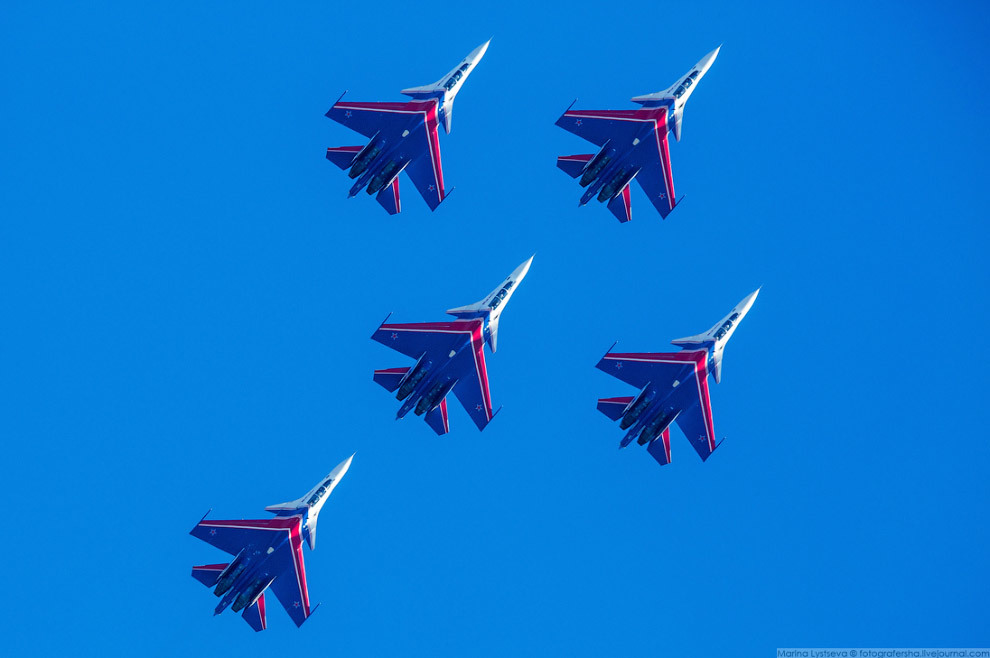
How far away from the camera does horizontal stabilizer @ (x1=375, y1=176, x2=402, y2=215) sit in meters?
54.9

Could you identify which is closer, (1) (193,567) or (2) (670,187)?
(1) (193,567)

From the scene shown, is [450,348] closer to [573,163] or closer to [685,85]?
[573,163]

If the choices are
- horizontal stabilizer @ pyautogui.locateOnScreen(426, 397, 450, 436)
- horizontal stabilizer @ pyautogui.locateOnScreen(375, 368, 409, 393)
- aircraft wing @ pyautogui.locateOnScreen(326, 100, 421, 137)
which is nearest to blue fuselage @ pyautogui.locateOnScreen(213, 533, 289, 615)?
horizontal stabilizer @ pyautogui.locateOnScreen(375, 368, 409, 393)

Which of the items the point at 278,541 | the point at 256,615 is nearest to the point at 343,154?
the point at 278,541

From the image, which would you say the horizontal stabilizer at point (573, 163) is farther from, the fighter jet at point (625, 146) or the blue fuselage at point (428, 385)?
the blue fuselage at point (428, 385)

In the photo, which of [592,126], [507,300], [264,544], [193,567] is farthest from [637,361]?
[193,567]

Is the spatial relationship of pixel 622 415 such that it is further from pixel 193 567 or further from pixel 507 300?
pixel 193 567

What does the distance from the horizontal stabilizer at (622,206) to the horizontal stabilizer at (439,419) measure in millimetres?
12521

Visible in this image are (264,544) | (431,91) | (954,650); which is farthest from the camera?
(954,650)

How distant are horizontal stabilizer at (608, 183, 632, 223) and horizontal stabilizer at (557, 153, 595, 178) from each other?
2236 mm

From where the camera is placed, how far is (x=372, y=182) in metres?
53.5

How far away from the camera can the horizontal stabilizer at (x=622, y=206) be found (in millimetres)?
55438

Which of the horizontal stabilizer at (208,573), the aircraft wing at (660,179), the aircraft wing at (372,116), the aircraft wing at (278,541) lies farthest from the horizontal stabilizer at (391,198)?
the horizontal stabilizer at (208,573)

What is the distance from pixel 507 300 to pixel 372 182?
8577mm
